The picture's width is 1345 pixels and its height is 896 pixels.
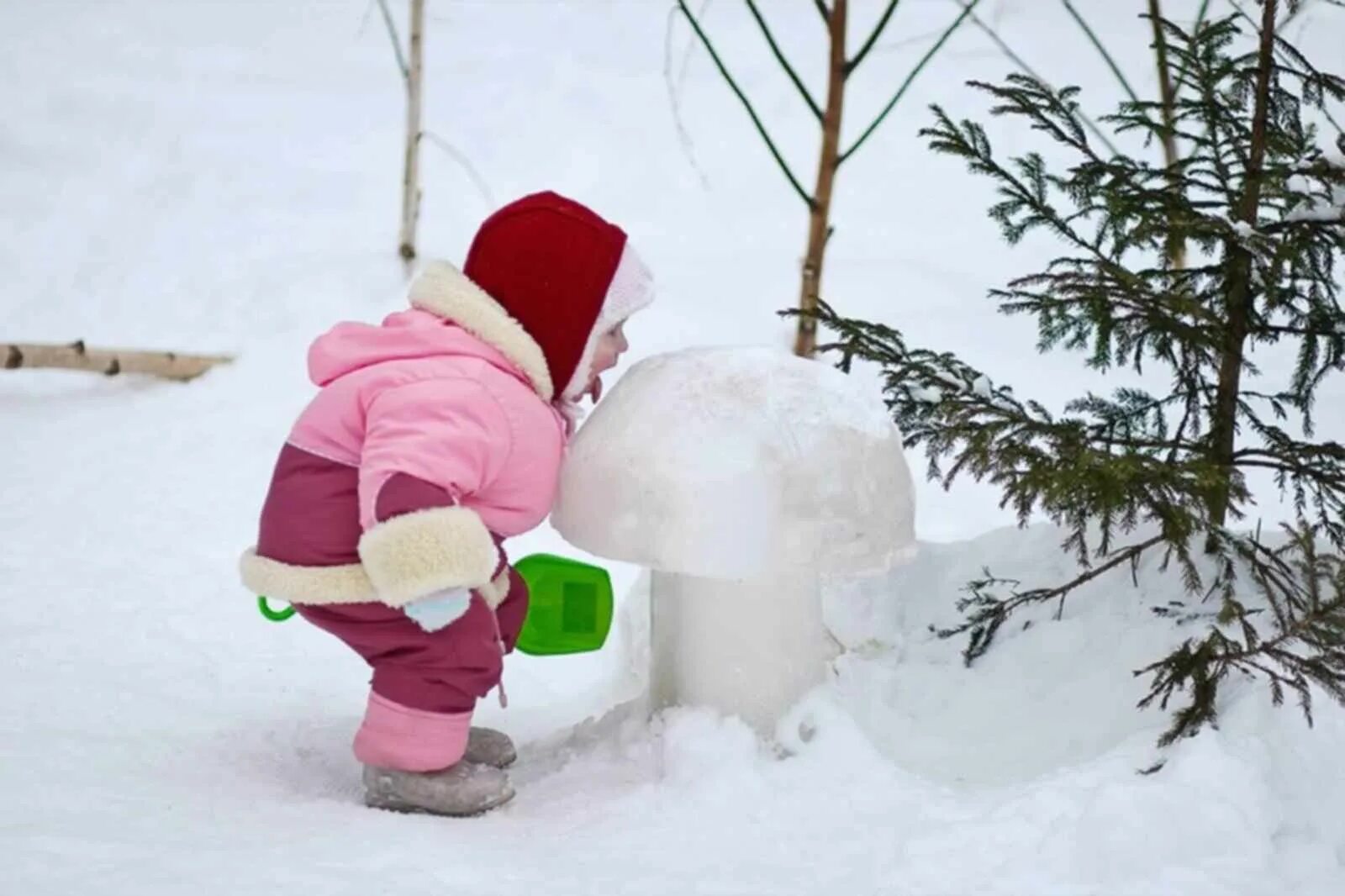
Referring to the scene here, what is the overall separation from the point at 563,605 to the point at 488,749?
309 millimetres

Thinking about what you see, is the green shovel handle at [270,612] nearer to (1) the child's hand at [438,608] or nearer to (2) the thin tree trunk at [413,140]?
(1) the child's hand at [438,608]

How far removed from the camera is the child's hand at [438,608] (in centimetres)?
264

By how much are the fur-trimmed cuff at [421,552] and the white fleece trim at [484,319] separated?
1.09 feet

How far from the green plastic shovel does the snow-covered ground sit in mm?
195

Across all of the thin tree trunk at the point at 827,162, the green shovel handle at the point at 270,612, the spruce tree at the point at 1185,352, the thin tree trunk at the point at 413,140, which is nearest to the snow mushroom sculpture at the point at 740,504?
the spruce tree at the point at 1185,352

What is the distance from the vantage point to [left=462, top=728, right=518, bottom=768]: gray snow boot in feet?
10.2

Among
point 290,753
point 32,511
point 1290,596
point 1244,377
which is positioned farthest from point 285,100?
point 1290,596

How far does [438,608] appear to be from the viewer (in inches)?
104

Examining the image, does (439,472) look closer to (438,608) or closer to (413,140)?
(438,608)

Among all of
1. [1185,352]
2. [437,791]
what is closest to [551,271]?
[437,791]

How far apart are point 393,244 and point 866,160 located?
2.31m

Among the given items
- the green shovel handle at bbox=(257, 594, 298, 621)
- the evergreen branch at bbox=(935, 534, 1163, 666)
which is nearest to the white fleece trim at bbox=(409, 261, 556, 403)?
the green shovel handle at bbox=(257, 594, 298, 621)

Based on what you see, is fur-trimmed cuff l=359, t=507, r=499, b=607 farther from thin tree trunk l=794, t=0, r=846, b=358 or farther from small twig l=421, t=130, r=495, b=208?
small twig l=421, t=130, r=495, b=208

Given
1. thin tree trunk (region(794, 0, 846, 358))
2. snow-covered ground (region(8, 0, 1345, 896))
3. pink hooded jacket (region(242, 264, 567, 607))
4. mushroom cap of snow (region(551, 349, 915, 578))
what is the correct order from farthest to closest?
thin tree trunk (region(794, 0, 846, 358)) → mushroom cap of snow (region(551, 349, 915, 578)) → pink hooded jacket (region(242, 264, 567, 607)) → snow-covered ground (region(8, 0, 1345, 896))
